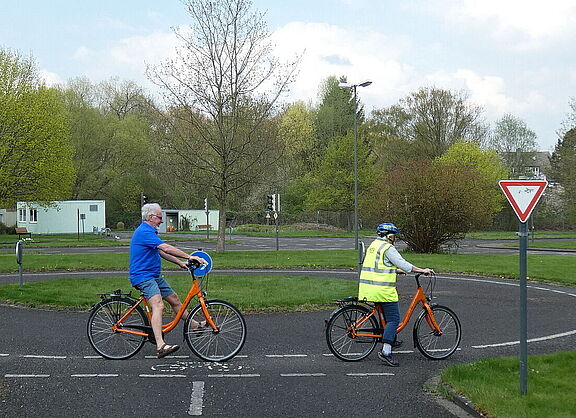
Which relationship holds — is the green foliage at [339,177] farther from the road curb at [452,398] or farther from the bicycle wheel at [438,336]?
the road curb at [452,398]

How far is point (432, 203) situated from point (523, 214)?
77.4 ft

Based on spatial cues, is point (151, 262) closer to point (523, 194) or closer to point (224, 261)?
point (523, 194)

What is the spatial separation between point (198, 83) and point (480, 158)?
39361 mm

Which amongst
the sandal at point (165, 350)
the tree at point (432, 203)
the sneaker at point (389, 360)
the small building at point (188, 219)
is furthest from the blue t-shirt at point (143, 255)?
the small building at point (188, 219)

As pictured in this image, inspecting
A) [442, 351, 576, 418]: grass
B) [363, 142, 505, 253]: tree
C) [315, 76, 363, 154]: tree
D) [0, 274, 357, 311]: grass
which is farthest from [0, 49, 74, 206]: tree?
[442, 351, 576, 418]: grass

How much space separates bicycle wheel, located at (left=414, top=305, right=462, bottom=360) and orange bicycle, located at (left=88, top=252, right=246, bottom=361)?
2.16 metres

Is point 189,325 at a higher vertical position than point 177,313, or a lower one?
lower

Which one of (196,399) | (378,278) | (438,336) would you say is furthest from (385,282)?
(196,399)

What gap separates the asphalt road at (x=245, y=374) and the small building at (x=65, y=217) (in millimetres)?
48983

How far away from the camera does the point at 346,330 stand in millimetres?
8484

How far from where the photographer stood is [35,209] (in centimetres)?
5994

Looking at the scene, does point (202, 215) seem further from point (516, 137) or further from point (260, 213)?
point (516, 137)

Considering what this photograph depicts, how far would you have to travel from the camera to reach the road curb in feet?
20.2

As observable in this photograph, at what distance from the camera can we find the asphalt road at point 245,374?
6328mm
